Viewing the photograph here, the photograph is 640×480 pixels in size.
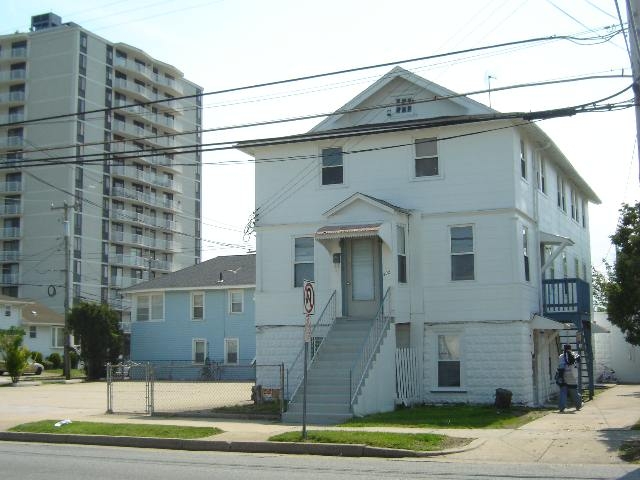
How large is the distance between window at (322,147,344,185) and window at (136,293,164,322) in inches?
1001

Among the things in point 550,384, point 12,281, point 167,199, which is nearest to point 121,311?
point 12,281

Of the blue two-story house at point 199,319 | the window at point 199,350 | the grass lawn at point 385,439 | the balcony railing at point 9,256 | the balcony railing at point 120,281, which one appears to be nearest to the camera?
the grass lawn at point 385,439

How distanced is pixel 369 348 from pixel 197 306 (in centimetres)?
2754

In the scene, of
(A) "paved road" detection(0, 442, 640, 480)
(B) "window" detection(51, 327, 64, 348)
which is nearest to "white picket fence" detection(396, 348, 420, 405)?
(A) "paved road" detection(0, 442, 640, 480)

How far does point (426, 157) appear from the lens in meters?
24.4

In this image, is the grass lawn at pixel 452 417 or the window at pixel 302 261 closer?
the grass lawn at pixel 452 417

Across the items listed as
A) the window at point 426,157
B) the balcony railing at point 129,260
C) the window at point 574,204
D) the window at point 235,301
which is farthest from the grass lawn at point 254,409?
the balcony railing at point 129,260

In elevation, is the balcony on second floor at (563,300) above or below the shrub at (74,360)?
above

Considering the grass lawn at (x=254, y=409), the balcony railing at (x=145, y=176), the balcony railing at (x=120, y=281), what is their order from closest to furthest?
the grass lawn at (x=254, y=409) → the balcony railing at (x=120, y=281) → the balcony railing at (x=145, y=176)

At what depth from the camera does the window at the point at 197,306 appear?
155ft

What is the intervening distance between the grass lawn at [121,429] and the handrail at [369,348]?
4164 millimetres

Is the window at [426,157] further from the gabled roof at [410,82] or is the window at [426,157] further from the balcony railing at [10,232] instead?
the balcony railing at [10,232]

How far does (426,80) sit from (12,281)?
207ft

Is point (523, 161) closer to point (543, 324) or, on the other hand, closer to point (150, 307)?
point (543, 324)
